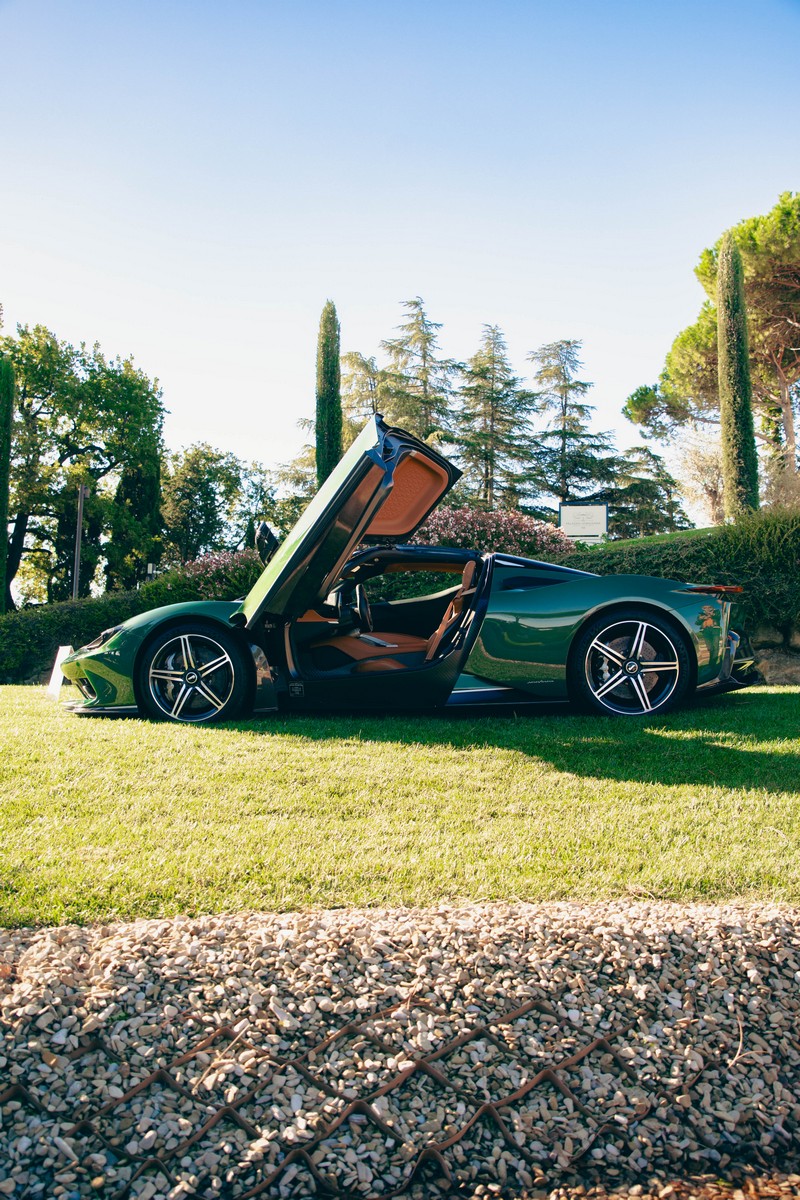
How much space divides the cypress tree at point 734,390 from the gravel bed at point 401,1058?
22.4m

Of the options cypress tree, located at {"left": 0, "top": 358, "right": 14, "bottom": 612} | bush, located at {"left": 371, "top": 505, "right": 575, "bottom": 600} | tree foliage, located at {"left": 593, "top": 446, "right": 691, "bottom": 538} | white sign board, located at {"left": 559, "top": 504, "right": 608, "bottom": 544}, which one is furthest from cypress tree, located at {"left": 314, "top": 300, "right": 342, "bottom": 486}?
tree foliage, located at {"left": 593, "top": 446, "right": 691, "bottom": 538}

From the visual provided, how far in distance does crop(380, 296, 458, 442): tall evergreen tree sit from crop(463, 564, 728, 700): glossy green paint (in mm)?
30844

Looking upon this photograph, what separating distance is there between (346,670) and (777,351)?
3097 cm

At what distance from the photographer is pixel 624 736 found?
439 centimetres

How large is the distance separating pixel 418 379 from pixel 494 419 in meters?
4.41

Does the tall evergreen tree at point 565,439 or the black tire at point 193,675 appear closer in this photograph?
the black tire at point 193,675

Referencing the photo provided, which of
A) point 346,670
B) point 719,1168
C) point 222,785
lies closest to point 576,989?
point 719,1168

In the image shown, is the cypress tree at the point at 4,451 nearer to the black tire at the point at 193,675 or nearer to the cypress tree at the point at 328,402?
the cypress tree at the point at 328,402

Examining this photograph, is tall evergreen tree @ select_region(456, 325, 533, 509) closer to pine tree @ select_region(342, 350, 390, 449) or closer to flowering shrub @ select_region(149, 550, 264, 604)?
pine tree @ select_region(342, 350, 390, 449)

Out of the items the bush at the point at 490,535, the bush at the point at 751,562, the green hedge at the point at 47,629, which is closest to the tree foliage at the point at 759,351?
the bush at the point at 490,535

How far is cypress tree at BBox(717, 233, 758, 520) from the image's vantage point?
22297 millimetres

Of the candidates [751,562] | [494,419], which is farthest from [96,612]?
[494,419]

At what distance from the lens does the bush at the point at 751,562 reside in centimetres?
902

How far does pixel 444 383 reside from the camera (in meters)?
36.4
